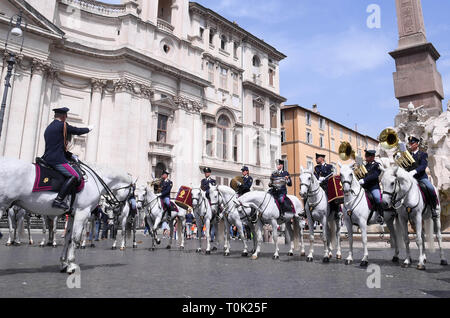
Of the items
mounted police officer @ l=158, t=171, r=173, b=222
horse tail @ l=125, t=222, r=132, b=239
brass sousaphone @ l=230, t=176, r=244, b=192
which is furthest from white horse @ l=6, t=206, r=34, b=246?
brass sousaphone @ l=230, t=176, r=244, b=192

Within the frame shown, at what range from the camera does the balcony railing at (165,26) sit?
2980cm

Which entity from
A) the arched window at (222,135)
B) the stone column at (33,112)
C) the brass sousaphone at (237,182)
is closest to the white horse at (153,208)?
the brass sousaphone at (237,182)

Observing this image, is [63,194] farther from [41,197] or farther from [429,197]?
[429,197]

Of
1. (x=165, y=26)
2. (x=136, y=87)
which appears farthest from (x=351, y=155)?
(x=165, y=26)

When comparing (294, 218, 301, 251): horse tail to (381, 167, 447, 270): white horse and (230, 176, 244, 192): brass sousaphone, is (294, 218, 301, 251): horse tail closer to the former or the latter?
(230, 176, 244, 192): brass sousaphone

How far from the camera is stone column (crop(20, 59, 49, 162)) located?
2208 centimetres

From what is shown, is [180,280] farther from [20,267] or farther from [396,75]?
[396,75]

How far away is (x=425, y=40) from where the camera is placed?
14.8 metres

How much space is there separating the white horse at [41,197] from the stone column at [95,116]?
20.3 metres

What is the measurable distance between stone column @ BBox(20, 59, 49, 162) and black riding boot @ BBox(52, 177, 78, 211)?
19310 millimetres

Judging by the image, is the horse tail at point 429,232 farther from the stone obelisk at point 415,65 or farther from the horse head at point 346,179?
the stone obelisk at point 415,65

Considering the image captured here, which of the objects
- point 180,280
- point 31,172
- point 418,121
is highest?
point 418,121
